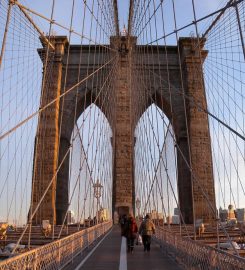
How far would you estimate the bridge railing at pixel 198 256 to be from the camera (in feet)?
11.8

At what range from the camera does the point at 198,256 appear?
5.12 meters

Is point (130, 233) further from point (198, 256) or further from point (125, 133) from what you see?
point (125, 133)

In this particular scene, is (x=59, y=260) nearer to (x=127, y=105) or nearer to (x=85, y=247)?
(x=85, y=247)

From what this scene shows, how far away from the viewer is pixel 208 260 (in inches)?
177

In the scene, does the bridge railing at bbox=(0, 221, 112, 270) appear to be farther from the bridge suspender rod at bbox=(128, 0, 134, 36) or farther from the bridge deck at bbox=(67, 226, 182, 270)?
the bridge suspender rod at bbox=(128, 0, 134, 36)

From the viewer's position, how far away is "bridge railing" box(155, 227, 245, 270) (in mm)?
3608

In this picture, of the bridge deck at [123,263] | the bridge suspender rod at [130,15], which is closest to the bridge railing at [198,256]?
the bridge deck at [123,263]

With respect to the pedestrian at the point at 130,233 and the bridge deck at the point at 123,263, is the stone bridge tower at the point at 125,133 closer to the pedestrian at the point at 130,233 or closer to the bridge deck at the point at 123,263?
the pedestrian at the point at 130,233

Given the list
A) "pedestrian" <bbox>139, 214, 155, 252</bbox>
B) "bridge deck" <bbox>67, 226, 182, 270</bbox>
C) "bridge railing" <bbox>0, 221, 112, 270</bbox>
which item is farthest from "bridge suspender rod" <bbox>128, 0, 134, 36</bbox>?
"bridge deck" <bbox>67, 226, 182, 270</bbox>

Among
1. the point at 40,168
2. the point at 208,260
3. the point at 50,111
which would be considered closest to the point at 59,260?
the point at 208,260

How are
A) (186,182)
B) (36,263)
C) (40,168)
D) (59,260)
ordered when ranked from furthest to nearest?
(186,182)
(40,168)
(59,260)
(36,263)

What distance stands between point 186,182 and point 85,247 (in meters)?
16.1

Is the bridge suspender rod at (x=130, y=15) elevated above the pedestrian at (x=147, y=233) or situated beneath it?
elevated above

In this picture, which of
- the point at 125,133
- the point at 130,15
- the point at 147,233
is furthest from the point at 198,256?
the point at 125,133
